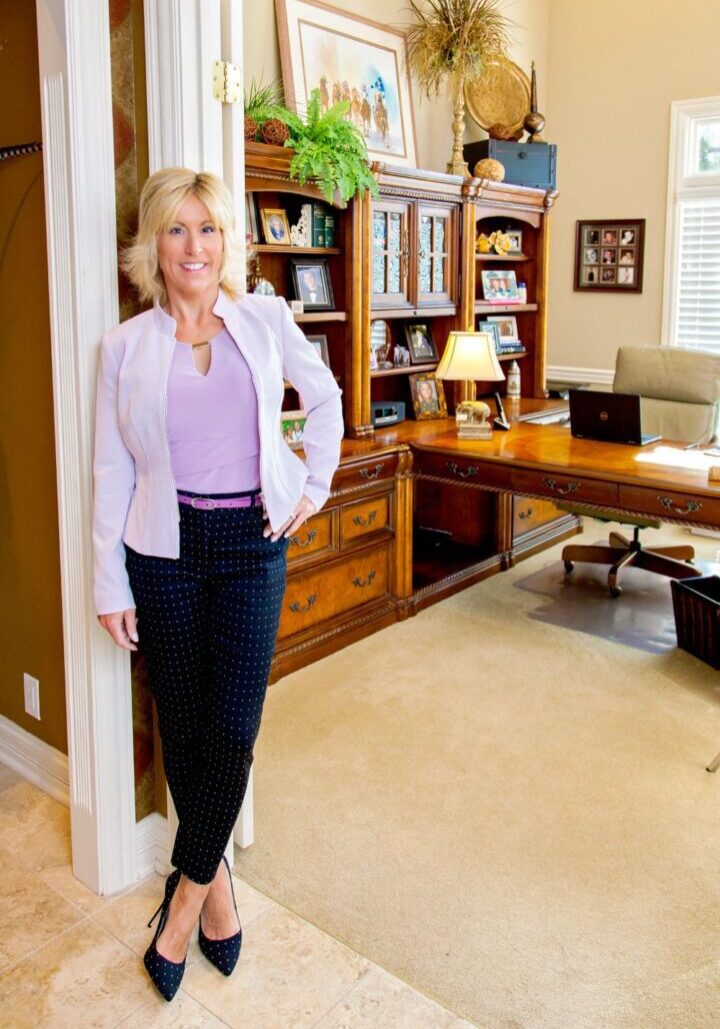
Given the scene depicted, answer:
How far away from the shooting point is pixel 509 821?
2764mm

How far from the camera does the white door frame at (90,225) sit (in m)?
2.06

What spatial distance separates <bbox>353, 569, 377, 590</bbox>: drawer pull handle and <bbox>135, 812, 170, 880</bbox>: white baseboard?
67.2 inches

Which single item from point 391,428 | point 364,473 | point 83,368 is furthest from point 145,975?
point 391,428

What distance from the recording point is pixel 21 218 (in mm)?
2455

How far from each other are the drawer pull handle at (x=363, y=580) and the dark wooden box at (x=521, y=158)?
7.88 feet

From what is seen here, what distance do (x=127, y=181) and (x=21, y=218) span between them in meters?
0.42

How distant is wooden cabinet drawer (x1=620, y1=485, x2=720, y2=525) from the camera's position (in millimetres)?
3451

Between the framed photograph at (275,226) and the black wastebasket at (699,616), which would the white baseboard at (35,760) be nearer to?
the framed photograph at (275,226)

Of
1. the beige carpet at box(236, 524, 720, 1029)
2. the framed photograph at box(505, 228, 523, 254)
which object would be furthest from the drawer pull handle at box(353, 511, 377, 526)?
the framed photograph at box(505, 228, 523, 254)

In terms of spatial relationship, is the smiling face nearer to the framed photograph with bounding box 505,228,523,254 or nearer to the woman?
the woman

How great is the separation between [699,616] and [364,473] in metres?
1.47

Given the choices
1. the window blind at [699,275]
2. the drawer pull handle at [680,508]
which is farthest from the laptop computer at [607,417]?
the window blind at [699,275]

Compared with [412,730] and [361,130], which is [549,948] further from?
[361,130]

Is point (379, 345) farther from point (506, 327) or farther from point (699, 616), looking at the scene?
point (699, 616)
